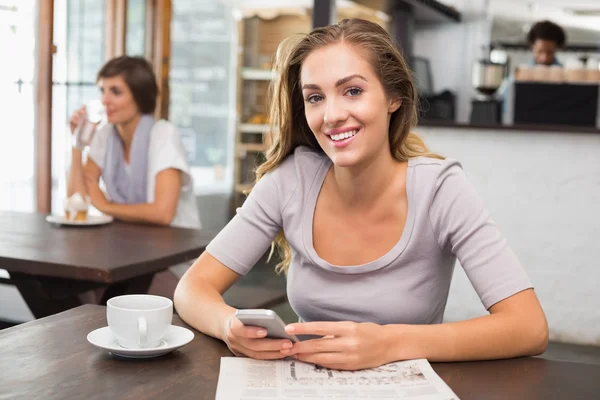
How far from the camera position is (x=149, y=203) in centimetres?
305

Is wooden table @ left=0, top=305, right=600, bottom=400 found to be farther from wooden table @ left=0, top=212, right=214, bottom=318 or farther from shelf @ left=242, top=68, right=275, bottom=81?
shelf @ left=242, top=68, right=275, bottom=81

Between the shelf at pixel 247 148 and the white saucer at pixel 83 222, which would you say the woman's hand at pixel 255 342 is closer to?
the white saucer at pixel 83 222

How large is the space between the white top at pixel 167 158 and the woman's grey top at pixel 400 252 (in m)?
1.47

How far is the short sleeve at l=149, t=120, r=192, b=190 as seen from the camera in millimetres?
3170

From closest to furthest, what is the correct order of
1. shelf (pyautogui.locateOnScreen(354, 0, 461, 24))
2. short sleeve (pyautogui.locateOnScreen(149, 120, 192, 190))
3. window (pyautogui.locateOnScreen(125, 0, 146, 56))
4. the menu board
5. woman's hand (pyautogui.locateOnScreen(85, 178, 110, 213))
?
woman's hand (pyautogui.locateOnScreen(85, 178, 110, 213)) < short sleeve (pyautogui.locateOnScreen(149, 120, 192, 190)) < window (pyautogui.locateOnScreen(125, 0, 146, 56)) < the menu board < shelf (pyautogui.locateOnScreen(354, 0, 461, 24))

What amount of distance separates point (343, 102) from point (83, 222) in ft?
4.79

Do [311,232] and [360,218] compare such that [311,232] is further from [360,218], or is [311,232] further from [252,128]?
[252,128]

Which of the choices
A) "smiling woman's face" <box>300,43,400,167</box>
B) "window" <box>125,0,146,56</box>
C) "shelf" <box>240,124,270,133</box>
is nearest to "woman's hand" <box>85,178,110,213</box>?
"smiling woman's face" <box>300,43,400,167</box>

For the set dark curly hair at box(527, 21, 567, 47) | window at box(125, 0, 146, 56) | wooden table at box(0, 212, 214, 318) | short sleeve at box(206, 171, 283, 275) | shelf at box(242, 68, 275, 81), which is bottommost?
wooden table at box(0, 212, 214, 318)

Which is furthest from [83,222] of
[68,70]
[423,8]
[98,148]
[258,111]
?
[423,8]

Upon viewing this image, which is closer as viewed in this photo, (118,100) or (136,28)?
(118,100)

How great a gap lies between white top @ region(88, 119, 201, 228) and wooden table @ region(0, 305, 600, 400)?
5.95 ft

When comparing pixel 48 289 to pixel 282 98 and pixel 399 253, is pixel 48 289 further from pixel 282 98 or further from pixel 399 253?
pixel 399 253

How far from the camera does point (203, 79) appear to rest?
256 inches
